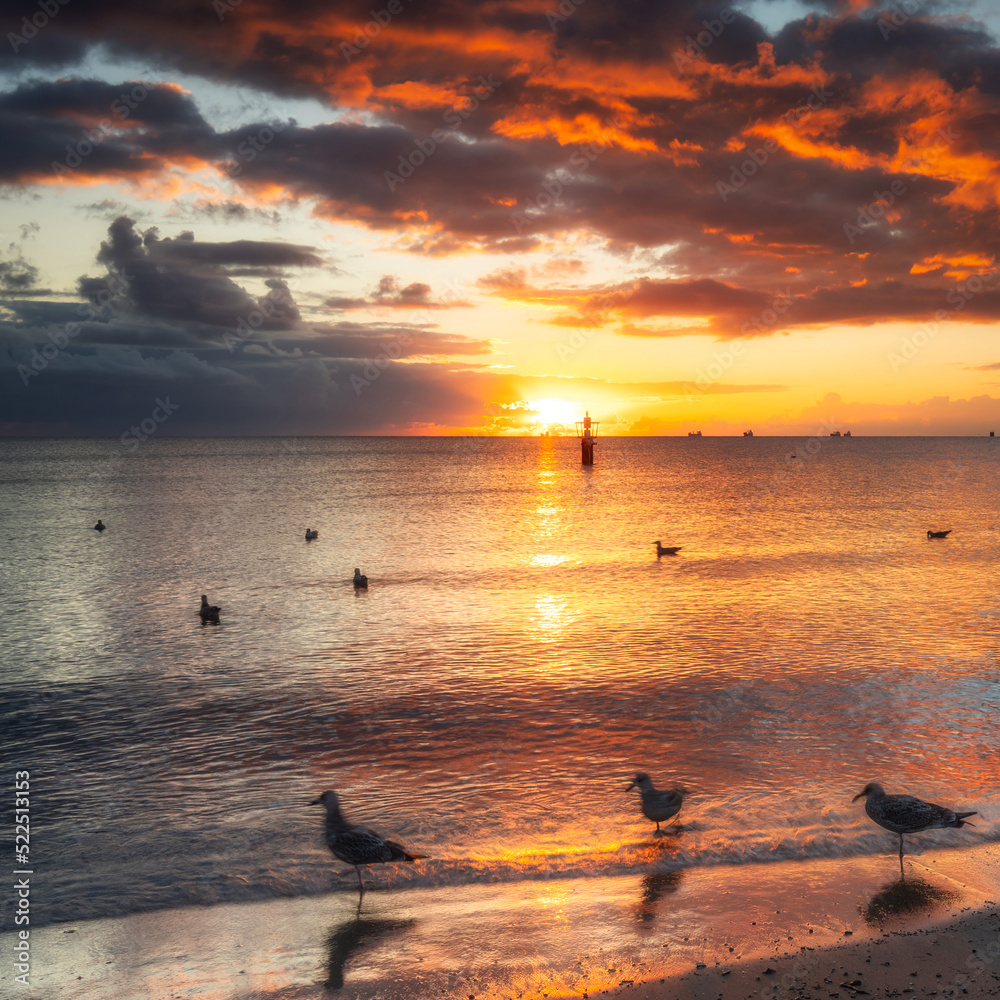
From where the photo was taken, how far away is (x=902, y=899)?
28.8ft

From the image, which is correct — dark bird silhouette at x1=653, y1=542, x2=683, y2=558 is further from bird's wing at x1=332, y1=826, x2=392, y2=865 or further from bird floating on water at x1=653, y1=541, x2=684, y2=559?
bird's wing at x1=332, y1=826, x2=392, y2=865

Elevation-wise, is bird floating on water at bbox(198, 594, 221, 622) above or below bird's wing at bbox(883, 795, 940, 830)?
below

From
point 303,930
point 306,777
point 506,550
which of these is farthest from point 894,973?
point 506,550

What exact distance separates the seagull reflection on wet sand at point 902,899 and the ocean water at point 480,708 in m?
1.07

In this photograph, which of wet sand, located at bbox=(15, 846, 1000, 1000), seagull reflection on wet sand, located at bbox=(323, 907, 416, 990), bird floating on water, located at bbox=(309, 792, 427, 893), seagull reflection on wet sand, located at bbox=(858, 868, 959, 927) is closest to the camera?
wet sand, located at bbox=(15, 846, 1000, 1000)

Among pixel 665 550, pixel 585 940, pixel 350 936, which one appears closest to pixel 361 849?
pixel 350 936

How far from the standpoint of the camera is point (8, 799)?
42.0ft

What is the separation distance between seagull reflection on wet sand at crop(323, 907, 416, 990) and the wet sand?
2cm

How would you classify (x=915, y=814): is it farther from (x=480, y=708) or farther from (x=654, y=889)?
(x=480, y=708)

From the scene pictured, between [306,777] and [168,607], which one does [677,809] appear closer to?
[306,777]

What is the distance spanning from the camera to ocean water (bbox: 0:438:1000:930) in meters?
10.6

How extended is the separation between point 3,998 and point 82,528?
2291 inches

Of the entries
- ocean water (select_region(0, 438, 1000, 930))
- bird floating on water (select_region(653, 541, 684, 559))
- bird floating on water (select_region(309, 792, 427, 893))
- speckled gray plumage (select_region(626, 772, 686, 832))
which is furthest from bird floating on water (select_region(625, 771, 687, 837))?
bird floating on water (select_region(653, 541, 684, 559))

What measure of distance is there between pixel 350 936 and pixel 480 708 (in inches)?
346
